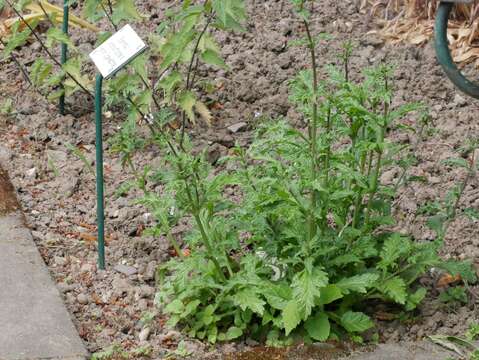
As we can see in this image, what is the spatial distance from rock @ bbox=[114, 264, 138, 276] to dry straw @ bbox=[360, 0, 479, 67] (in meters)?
2.15

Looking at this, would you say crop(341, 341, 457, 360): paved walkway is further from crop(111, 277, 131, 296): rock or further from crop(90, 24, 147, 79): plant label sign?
crop(90, 24, 147, 79): plant label sign

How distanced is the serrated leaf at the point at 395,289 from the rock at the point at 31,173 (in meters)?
1.92

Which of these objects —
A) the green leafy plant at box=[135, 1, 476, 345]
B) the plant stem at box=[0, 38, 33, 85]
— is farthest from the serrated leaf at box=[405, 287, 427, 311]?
the plant stem at box=[0, 38, 33, 85]

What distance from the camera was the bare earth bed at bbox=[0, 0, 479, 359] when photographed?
381 cm

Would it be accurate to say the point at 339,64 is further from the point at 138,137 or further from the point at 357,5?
the point at 138,137

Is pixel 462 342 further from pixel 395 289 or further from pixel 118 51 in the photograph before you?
pixel 118 51

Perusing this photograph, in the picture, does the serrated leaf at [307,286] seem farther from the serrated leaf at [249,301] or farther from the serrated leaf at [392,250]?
the serrated leaf at [392,250]

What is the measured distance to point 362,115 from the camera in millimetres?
3551

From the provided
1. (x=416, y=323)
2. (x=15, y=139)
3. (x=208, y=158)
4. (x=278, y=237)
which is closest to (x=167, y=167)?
(x=208, y=158)

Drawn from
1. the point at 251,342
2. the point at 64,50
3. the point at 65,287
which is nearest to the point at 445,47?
the point at 251,342

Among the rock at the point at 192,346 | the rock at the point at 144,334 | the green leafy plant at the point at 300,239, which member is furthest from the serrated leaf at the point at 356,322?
the rock at the point at 144,334

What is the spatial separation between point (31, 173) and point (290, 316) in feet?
6.02

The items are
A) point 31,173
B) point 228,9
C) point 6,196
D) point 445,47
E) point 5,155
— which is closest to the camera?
point 445,47

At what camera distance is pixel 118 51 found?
3879 mm
